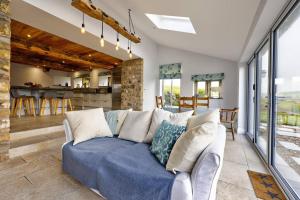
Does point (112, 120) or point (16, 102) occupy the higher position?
point (16, 102)

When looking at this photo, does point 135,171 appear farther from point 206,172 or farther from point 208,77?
point 208,77

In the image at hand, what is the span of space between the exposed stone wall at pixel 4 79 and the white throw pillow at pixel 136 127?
67.6 inches

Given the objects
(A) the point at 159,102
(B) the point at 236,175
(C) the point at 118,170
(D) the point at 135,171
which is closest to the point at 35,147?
(C) the point at 118,170

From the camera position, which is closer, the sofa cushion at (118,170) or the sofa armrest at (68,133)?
the sofa cushion at (118,170)

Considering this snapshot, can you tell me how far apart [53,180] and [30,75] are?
27.3ft

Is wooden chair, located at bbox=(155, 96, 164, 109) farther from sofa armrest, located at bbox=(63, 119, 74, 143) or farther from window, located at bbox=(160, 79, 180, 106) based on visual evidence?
sofa armrest, located at bbox=(63, 119, 74, 143)

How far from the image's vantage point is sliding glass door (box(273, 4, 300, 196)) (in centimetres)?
171

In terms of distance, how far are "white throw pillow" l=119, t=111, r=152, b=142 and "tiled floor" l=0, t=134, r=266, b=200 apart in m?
0.80

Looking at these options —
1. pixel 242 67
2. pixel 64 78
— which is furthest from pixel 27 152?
pixel 64 78

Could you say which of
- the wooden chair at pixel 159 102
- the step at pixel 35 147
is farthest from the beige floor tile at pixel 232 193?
the step at pixel 35 147

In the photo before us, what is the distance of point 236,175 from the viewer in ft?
6.49

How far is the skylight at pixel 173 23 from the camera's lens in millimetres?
3432

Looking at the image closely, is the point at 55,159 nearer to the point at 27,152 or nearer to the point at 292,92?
the point at 27,152

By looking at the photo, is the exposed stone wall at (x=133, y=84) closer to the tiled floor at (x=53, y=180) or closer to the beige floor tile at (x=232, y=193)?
the tiled floor at (x=53, y=180)
